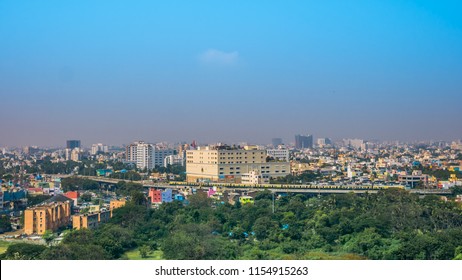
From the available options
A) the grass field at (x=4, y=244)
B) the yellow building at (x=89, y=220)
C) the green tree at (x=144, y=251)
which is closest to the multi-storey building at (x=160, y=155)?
the yellow building at (x=89, y=220)

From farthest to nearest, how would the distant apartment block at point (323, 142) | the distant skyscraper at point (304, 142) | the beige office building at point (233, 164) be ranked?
the distant apartment block at point (323, 142)
the distant skyscraper at point (304, 142)
the beige office building at point (233, 164)

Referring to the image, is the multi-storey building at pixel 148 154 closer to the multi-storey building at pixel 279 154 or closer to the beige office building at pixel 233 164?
the multi-storey building at pixel 279 154

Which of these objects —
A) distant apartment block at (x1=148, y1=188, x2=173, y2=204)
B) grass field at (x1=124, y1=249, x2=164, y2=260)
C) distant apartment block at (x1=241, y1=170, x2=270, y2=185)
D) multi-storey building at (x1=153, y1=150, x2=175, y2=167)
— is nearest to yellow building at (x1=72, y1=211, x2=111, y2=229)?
grass field at (x1=124, y1=249, x2=164, y2=260)

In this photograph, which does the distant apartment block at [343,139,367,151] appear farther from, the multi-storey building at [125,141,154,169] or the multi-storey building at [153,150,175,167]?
the multi-storey building at [125,141,154,169]

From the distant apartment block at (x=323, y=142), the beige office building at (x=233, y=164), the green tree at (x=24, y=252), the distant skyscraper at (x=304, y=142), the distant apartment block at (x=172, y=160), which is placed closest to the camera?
the green tree at (x=24, y=252)

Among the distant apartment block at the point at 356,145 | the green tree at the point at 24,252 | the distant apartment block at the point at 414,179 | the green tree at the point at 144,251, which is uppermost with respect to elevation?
the distant apartment block at the point at 356,145

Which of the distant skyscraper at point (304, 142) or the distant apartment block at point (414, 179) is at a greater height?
the distant skyscraper at point (304, 142)
